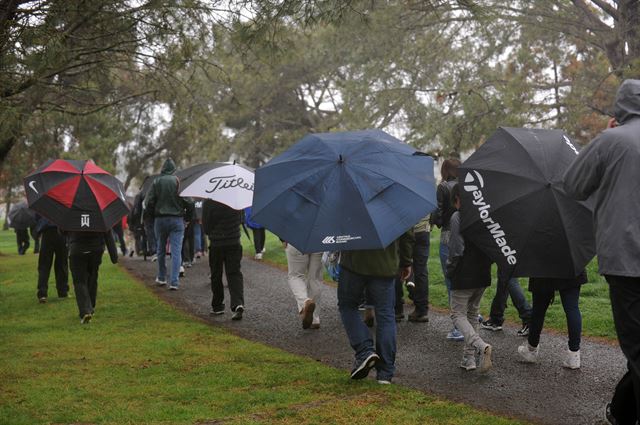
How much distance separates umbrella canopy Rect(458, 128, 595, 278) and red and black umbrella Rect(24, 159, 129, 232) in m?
5.34

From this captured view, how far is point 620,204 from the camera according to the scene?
4.57 meters

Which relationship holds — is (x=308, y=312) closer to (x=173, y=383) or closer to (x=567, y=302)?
(x=173, y=383)

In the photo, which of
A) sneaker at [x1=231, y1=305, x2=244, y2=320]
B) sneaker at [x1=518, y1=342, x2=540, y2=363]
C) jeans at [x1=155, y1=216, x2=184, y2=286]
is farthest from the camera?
jeans at [x1=155, y1=216, x2=184, y2=286]

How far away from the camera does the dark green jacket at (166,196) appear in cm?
1270

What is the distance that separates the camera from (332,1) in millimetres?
8492

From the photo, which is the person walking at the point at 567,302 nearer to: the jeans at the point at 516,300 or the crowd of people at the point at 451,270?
the crowd of people at the point at 451,270

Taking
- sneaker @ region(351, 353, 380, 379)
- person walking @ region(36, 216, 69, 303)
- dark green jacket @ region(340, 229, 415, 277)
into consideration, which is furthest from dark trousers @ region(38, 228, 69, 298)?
sneaker @ region(351, 353, 380, 379)

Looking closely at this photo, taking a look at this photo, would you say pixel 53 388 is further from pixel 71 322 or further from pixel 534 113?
pixel 534 113

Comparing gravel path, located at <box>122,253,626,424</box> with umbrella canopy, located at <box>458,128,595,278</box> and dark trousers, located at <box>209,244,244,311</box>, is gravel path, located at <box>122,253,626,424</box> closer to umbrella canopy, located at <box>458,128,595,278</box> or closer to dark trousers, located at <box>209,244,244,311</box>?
dark trousers, located at <box>209,244,244,311</box>

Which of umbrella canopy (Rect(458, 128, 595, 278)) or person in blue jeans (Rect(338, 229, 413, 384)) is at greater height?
umbrella canopy (Rect(458, 128, 595, 278))

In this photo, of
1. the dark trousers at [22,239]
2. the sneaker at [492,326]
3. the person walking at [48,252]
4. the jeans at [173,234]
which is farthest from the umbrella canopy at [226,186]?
the dark trousers at [22,239]

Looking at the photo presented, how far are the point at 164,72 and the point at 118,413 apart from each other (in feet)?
23.3

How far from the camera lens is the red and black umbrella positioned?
9.86 metres

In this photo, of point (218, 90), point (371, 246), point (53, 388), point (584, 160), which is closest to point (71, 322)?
point (53, 388)
